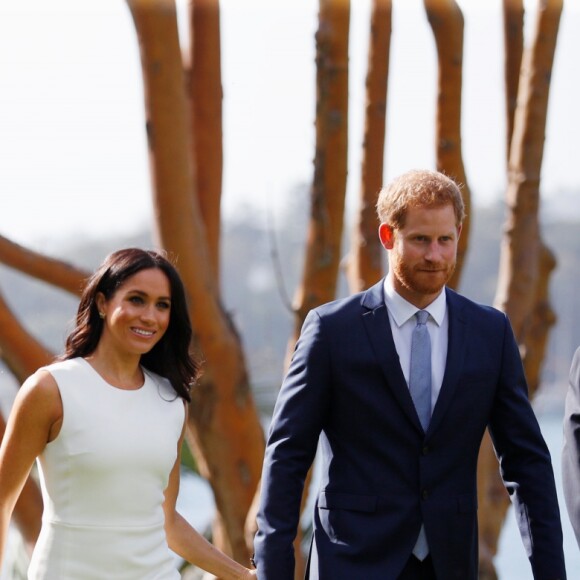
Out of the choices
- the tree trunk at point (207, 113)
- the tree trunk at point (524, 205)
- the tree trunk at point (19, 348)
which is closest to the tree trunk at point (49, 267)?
the tree trunk at point (19, 348)

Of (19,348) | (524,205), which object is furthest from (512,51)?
(19,348)

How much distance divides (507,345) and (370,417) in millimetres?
459

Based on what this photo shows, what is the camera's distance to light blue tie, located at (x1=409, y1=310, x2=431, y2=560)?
3814mm

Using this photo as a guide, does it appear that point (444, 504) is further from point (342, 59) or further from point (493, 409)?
point (342, 59)

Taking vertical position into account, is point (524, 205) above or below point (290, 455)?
above

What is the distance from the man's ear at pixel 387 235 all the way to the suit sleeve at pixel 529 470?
0.46 m

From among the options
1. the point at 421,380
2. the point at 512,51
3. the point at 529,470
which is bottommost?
the point at 529,470

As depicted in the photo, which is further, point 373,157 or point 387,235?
point 373,157

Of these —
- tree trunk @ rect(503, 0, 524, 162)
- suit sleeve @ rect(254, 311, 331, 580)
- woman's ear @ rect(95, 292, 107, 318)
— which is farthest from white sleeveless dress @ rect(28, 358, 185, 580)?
tree trunk @ rect(503, 0, 524, 162)

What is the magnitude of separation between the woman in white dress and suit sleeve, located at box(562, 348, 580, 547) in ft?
3.01

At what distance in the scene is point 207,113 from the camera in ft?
25.0

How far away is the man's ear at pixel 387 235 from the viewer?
3.81 metres

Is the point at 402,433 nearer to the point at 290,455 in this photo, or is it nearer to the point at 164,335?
the point at 290,455

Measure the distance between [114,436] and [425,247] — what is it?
37.8 inches
